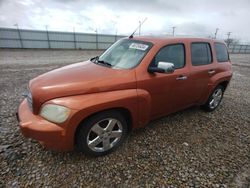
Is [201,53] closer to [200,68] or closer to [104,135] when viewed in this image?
[200,68]

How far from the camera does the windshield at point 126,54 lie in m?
2.77

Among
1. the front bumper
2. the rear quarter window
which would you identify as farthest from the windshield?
the rear quarter window

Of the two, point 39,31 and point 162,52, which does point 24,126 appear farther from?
point 39,31

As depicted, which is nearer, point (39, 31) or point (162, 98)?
point (162, 98)

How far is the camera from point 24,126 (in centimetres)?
219

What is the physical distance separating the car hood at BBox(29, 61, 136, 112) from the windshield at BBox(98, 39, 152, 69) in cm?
21

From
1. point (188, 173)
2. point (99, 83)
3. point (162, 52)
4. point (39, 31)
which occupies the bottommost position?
point (188, 173)

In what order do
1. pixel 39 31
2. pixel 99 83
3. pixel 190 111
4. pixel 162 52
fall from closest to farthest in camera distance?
pixel 99 83, pixel 162 52, pixel 190 111, pixel 39 31

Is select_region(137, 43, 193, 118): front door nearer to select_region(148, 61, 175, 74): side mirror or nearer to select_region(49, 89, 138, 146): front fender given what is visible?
select_region(148, 61, 175, 74): side mirror

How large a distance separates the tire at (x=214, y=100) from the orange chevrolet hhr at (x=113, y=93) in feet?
2.33

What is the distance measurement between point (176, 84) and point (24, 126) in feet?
7.86

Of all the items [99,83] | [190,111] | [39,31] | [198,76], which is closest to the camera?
[99,83]

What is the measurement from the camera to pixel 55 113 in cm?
210

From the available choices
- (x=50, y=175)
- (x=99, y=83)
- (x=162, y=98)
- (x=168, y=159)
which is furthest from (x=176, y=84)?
(x=50, y=175)
